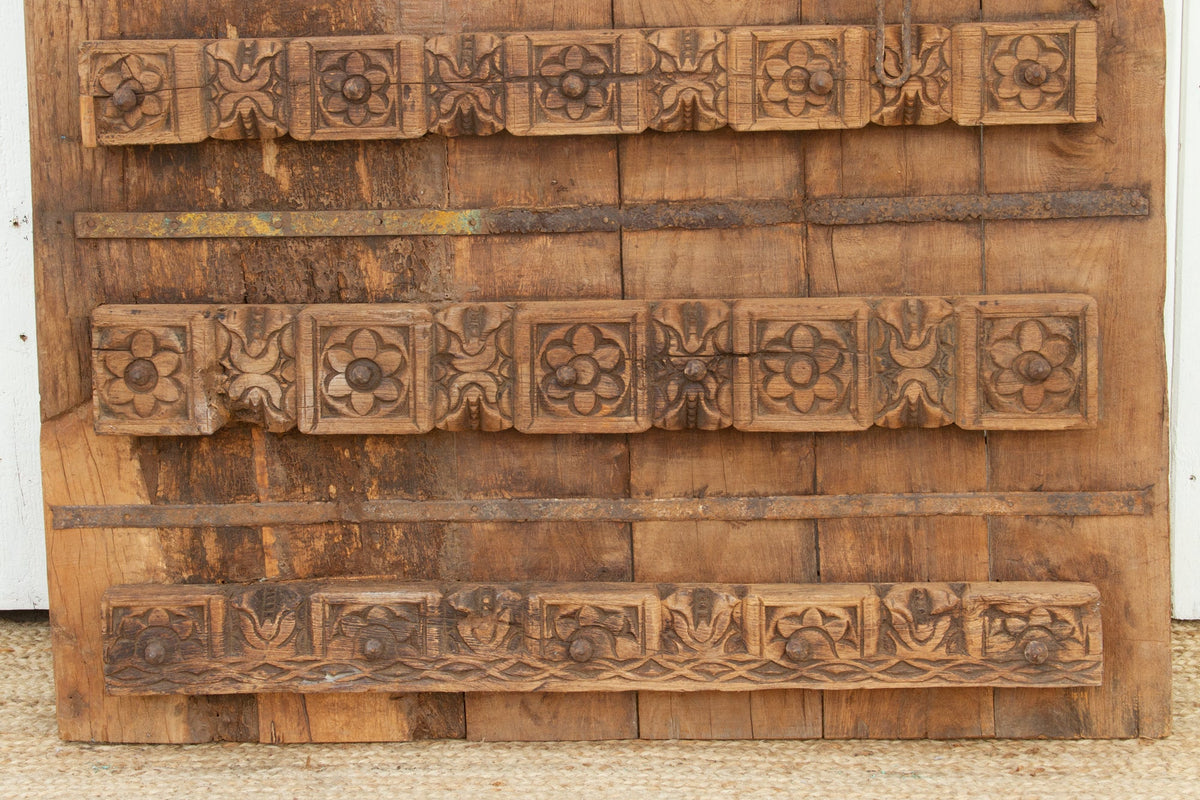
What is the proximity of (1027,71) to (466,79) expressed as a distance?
45.3 inches

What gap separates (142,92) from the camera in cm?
220

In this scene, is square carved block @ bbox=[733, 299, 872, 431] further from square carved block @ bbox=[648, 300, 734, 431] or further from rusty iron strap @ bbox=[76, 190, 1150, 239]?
rusty iron strap @ bbox=[76, 190, 1150, 239]

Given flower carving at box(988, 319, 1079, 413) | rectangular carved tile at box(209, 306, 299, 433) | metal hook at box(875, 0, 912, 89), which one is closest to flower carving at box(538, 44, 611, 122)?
metal hook at box(875, 0, 912, 89)

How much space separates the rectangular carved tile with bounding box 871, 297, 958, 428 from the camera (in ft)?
7.11

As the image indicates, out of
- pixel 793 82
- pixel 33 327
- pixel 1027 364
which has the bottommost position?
pixel 1027 364

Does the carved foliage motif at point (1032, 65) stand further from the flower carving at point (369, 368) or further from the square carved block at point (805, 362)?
the flower carving at point (369, 368)

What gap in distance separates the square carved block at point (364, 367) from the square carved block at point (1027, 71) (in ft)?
4.02

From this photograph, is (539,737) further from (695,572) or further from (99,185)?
(99,185)

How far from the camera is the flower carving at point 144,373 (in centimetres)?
220

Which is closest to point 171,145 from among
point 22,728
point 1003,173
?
point 22,728

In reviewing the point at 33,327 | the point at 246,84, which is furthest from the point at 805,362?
the point at 33,327

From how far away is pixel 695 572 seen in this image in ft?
7.53

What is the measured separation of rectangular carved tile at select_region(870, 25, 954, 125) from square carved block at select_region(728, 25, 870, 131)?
35 millimetres

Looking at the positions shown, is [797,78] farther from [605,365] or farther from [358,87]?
[358,87]
